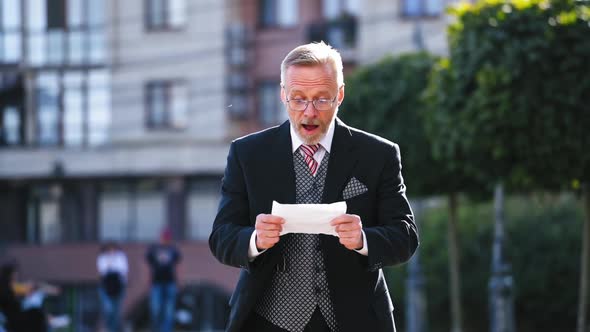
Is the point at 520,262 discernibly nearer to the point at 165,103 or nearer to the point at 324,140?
the point at 165,103

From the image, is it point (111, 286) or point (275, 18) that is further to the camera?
point (275, 18)

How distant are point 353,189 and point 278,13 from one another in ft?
122

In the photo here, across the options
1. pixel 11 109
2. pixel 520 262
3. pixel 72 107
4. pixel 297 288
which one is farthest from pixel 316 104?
pixel 11 109

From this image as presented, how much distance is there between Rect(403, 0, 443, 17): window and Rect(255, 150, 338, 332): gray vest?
33.2m

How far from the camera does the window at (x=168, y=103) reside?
4231 centimetres

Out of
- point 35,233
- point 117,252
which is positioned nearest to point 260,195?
point 117,252

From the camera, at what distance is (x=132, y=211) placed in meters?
43.8

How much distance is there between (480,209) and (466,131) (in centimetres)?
1457

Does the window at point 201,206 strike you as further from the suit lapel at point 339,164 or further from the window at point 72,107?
the suit lapel at point 339,164

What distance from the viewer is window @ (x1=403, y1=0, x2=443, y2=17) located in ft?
126

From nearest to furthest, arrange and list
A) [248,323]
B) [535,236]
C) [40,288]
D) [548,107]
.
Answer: [248,323] → [548,107] → [40,288] → [535,236]

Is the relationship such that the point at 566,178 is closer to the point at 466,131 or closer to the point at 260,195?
the point at 466,131

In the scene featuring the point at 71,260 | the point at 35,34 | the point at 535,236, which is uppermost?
the point at 35,34

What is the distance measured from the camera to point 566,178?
1423cm
